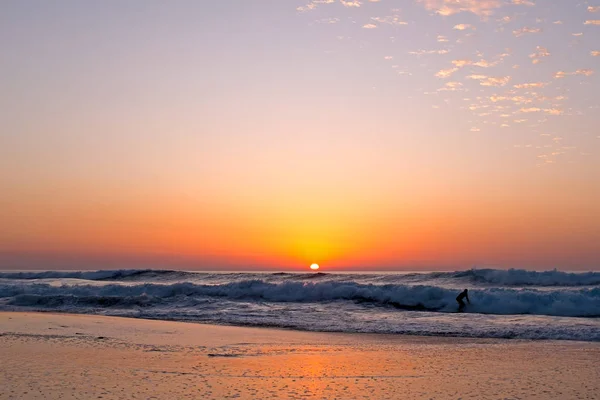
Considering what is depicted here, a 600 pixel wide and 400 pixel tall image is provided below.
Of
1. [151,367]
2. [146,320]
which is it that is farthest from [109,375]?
[146,320]

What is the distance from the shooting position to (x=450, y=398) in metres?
8.50

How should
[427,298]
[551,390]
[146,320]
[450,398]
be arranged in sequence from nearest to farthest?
[450,398]
[551,390]
[146,320]
[427,298]

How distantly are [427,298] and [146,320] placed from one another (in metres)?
15.3

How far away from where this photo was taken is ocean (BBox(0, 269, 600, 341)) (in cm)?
1902

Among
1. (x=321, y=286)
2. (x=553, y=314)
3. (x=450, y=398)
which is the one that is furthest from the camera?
(x=321, y=286)

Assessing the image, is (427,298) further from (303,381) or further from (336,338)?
(303,381)

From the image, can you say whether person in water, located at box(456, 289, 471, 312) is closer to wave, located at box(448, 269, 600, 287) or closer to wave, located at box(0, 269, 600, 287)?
wave, located at box(0, 269, 600, 287)

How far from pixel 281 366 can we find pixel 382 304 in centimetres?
1854

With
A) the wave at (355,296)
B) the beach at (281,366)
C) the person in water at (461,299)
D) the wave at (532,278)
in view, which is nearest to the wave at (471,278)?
the wave at (532,278)

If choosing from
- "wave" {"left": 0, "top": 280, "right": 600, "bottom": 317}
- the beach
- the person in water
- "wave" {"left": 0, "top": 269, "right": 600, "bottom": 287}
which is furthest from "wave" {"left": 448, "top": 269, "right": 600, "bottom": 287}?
the beach

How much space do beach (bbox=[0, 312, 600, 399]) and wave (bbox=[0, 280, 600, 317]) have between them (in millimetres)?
11077

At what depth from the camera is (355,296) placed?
3127cm

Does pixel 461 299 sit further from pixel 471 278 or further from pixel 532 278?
pixel 471 278

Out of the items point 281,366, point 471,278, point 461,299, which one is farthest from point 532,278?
point 281,366
